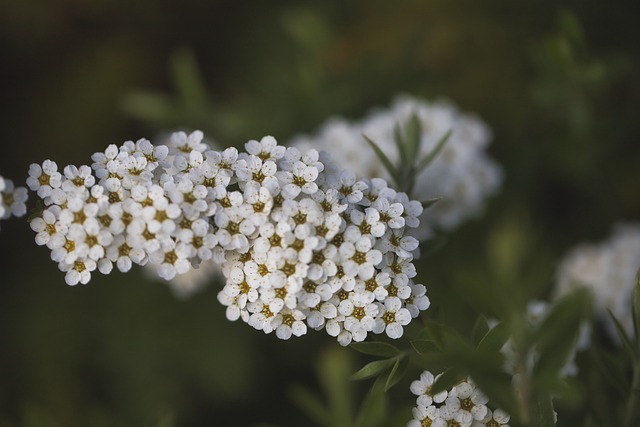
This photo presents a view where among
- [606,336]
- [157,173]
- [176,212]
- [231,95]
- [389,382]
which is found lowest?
[606,336]

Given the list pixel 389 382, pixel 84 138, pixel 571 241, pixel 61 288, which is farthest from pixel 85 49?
pixel 389 382

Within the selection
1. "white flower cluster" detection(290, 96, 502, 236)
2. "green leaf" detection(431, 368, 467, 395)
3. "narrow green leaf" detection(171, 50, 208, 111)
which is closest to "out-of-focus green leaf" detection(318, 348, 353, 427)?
"green leaf" detection(431, 368, 467, 395)

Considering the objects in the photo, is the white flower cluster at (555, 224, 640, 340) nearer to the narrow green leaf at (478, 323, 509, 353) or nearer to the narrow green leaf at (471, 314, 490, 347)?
the narrow green leaf at (471, 314, 490, 347)

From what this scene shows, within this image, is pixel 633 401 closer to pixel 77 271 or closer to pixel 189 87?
pixel 77 271

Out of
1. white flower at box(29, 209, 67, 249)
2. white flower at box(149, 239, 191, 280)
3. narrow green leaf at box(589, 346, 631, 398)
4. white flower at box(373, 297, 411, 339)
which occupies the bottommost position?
narrow green leaf at box(589, 346, 631, 398)

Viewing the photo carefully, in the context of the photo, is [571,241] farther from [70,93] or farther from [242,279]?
[70,93]

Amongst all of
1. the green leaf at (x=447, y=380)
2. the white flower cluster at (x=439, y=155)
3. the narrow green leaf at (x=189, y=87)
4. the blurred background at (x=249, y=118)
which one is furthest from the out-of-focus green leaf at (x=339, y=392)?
the narrow green leaf at (x=189, y=87)
